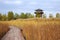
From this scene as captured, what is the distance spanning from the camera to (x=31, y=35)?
6344 millimetres

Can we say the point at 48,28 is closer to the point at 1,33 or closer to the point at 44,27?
the point at 44,27

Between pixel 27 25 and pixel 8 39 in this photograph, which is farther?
pixel 27 25

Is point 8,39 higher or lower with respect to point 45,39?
higher

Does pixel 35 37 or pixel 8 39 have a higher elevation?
pixel 8 39

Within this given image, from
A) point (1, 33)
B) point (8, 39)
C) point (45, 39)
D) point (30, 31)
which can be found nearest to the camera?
point (8, 39)

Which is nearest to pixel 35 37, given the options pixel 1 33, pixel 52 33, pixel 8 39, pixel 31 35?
pixel 31 35

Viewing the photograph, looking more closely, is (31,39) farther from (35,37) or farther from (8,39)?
(8,39)

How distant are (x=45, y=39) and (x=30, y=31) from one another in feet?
2.41

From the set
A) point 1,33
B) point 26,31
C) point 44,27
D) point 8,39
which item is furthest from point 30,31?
point 8,39

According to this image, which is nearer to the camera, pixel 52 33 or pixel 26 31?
pixel 52 33

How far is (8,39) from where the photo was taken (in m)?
3.74

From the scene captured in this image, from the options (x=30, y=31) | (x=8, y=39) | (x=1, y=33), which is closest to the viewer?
(x=8, y=39)

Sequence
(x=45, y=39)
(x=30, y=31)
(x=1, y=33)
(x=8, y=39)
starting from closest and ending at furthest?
1. (x=8, y=39)
2. (x=1, y=33)
3. (x=45, y=39)
4. (x=30, y=31)

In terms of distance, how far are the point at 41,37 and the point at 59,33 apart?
2.00ft
